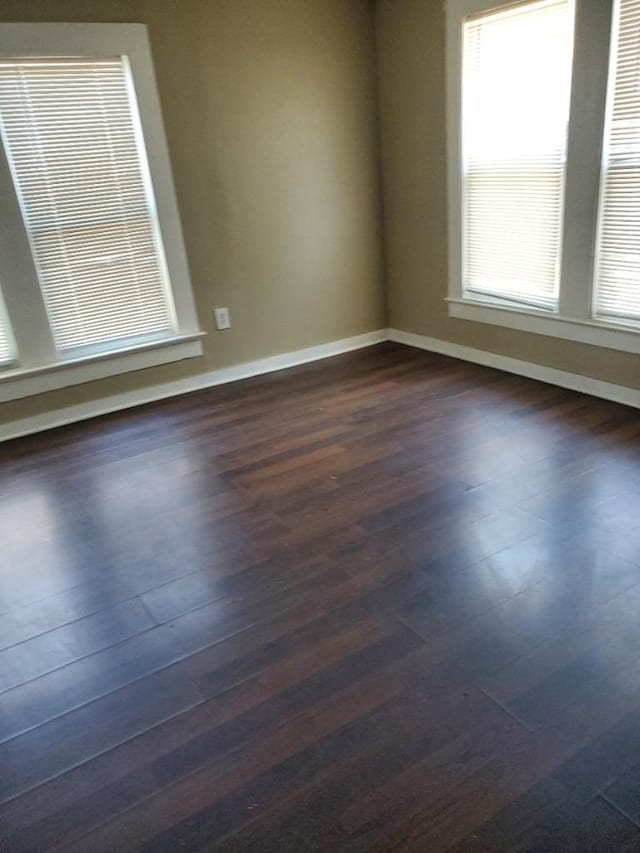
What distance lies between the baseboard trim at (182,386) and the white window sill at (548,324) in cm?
81

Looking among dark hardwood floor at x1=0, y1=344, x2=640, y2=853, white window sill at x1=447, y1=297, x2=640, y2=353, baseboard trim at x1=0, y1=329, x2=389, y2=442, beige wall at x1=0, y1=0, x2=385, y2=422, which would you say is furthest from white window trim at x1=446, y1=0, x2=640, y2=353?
baseboard trim at x1=0, y1=329, x2=389, y2=442

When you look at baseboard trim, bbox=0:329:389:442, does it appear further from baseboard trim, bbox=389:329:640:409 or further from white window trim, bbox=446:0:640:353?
white window trim, bbox=446:0:640:353

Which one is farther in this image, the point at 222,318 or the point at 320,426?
the point at 222,318

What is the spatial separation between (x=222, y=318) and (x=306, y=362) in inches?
27.6

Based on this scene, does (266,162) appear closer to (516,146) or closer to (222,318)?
(222,318)

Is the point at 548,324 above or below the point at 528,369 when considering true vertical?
above

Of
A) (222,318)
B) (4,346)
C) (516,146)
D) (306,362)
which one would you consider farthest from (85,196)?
(516,146)

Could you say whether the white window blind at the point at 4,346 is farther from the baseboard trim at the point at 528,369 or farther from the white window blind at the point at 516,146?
the white window blind at the point at 516,146

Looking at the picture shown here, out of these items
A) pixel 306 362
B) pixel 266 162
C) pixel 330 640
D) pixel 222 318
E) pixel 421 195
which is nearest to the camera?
pixel 330 640

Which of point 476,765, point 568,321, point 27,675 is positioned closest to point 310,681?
point 476,765

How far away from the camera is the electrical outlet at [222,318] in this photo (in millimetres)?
3910

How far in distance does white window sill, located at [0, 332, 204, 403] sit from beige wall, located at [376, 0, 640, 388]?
5.12 ft

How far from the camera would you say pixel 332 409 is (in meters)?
3.46

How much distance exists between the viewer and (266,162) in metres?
3.83
